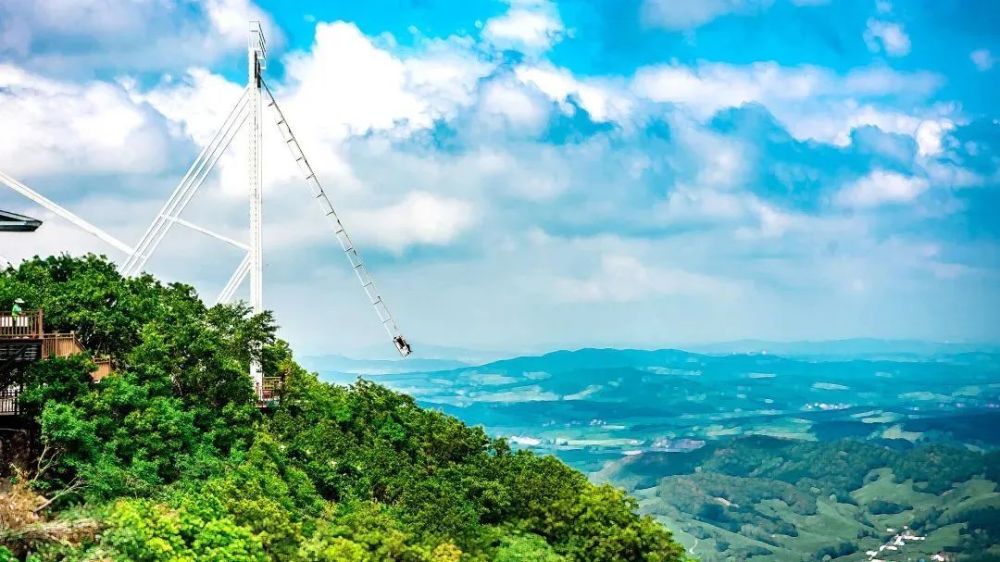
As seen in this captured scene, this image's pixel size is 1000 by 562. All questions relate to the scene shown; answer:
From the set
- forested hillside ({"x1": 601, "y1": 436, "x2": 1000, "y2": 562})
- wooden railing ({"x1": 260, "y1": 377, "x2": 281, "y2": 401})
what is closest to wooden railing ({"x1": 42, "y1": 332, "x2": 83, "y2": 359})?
wooden railing ({"x1": 260, "y1": 377, "x2": 281, "y2": 401})

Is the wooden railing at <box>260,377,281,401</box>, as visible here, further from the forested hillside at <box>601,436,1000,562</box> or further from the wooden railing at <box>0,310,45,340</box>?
the forested hillside at <box>601,436,1000,562</box>

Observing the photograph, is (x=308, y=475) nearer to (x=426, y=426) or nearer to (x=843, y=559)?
(x=426, y=426)

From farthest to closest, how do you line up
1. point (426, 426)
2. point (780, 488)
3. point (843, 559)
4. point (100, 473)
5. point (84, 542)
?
point (780, 488) → point (843, 559) → point (426, 426) → point (100, 473) → point (84, 542)

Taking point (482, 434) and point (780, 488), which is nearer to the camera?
point (482, 434)

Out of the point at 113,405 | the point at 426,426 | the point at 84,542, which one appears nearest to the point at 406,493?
the point at 426,426

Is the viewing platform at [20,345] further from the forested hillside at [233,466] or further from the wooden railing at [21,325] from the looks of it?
the forested hillside at [233,466]

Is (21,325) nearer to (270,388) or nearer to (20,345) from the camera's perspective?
(20,345)
